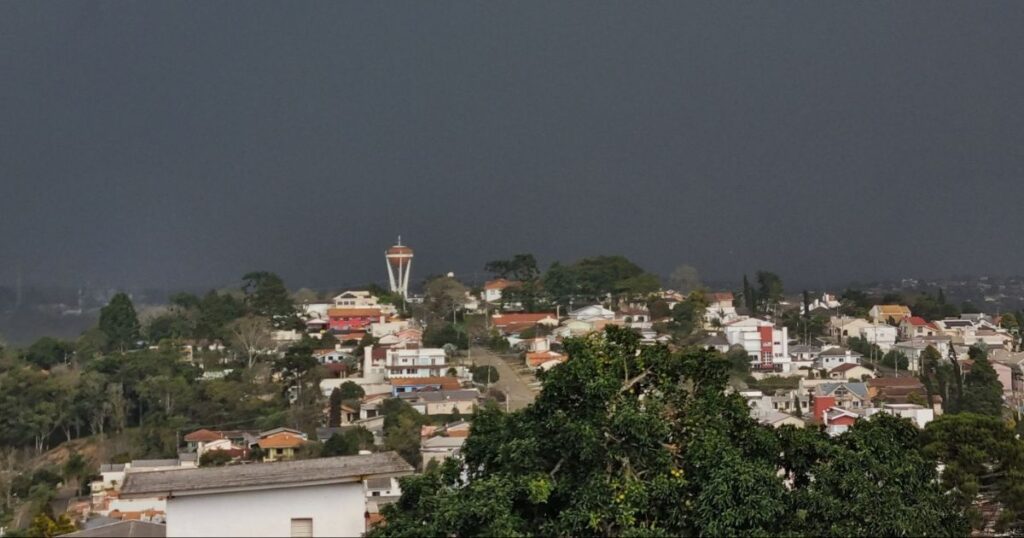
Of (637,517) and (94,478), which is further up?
(637,517)

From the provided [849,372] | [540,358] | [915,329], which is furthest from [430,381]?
[915,329]

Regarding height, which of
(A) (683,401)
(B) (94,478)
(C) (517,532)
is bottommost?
(B) (94,478)

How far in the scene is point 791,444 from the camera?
7793 mm

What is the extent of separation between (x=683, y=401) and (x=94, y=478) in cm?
1545

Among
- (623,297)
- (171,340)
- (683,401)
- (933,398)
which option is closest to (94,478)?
(171,340)

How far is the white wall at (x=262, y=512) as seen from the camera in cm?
656

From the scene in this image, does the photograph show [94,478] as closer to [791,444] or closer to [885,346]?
[791,444]

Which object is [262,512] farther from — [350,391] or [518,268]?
[518,268]

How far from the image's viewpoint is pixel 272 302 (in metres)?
36.8

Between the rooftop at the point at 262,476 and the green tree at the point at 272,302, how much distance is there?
95.2ft

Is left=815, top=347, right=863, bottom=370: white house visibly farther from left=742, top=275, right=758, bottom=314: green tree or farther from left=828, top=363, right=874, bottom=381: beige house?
left=742, top=275, right=758, bottom=314: green tree

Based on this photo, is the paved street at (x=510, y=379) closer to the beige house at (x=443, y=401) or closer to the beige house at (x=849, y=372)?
the beige house at (x=443, y=401)

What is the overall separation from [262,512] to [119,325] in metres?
29.6

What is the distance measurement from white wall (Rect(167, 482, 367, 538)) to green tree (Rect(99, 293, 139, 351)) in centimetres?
2841
